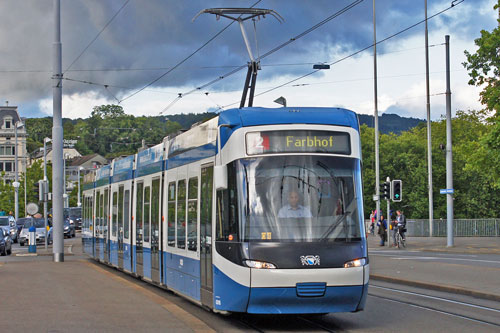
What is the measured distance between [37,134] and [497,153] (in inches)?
6095

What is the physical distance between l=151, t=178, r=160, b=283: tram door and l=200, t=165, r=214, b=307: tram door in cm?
398

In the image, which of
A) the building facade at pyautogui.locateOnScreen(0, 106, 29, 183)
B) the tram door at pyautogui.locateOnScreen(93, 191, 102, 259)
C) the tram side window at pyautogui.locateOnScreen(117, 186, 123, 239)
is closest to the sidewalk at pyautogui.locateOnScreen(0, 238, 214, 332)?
the tram side window at pyautogui.locateOnScreen(117, 186, 123, 239)

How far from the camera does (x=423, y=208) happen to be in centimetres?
7744

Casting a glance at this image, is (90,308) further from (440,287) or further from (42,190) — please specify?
(42,190)

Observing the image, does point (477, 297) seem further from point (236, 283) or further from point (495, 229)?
point (495, 229)

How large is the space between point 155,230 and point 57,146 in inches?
465

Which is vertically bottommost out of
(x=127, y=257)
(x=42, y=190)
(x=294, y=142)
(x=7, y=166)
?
(x=127, y=257)

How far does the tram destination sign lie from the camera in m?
11.7

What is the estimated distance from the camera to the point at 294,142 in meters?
11.8

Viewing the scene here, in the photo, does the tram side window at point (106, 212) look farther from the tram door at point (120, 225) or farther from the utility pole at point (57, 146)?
the utility pole at point (57, 146)

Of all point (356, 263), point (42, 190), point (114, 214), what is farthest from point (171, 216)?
point (42, 190)

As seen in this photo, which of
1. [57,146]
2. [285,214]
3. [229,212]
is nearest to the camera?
[285,214]

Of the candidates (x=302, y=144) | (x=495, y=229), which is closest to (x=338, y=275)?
(x=302, y=144)

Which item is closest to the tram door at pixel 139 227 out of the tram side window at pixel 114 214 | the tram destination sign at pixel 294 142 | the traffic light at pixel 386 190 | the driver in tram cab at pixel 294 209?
the tram side window at pixel 114 214
